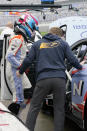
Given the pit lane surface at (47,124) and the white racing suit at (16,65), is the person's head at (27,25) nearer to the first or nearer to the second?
the white racing suit at (16,65)

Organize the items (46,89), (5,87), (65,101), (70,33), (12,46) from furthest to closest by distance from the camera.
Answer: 1. (70,33)
2. (5,87)
3. (12,46)
4. (65,101)
5. (46,89)

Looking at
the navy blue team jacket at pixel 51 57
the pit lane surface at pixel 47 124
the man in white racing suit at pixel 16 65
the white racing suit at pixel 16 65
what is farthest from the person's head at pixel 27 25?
the navy blue team jacket at pixel 51 57

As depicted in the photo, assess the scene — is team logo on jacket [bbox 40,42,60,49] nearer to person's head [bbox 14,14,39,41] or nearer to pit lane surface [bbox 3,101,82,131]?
pit lane surface [bbox 3,101,82,131]

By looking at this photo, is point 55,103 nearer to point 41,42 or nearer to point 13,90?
point 41,42

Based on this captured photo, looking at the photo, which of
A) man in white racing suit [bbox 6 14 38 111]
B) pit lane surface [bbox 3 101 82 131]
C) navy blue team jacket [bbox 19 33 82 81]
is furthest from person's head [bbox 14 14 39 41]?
navy blue team jacket [bbox 19 33 82 81]

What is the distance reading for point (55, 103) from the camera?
5.28 meters

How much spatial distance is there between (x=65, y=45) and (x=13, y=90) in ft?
5.57

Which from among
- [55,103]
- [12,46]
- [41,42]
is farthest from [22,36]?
[55,103]

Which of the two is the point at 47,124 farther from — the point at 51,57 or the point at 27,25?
the point at 27,25

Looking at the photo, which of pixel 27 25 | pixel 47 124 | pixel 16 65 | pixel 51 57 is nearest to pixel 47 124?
pixel 47 124

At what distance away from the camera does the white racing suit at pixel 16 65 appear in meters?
6.27

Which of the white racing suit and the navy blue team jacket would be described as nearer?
the navy blue team jacket

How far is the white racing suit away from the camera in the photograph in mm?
6270

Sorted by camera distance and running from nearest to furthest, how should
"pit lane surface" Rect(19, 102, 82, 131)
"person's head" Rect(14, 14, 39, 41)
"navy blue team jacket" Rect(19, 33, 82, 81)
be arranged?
"navy blue team jacket" Rect(19, 33, 82, 81)
"pit lane surface" Rect(19, 102, 82, 131)
"person's head" Rect(14, 14, 39, 41)
